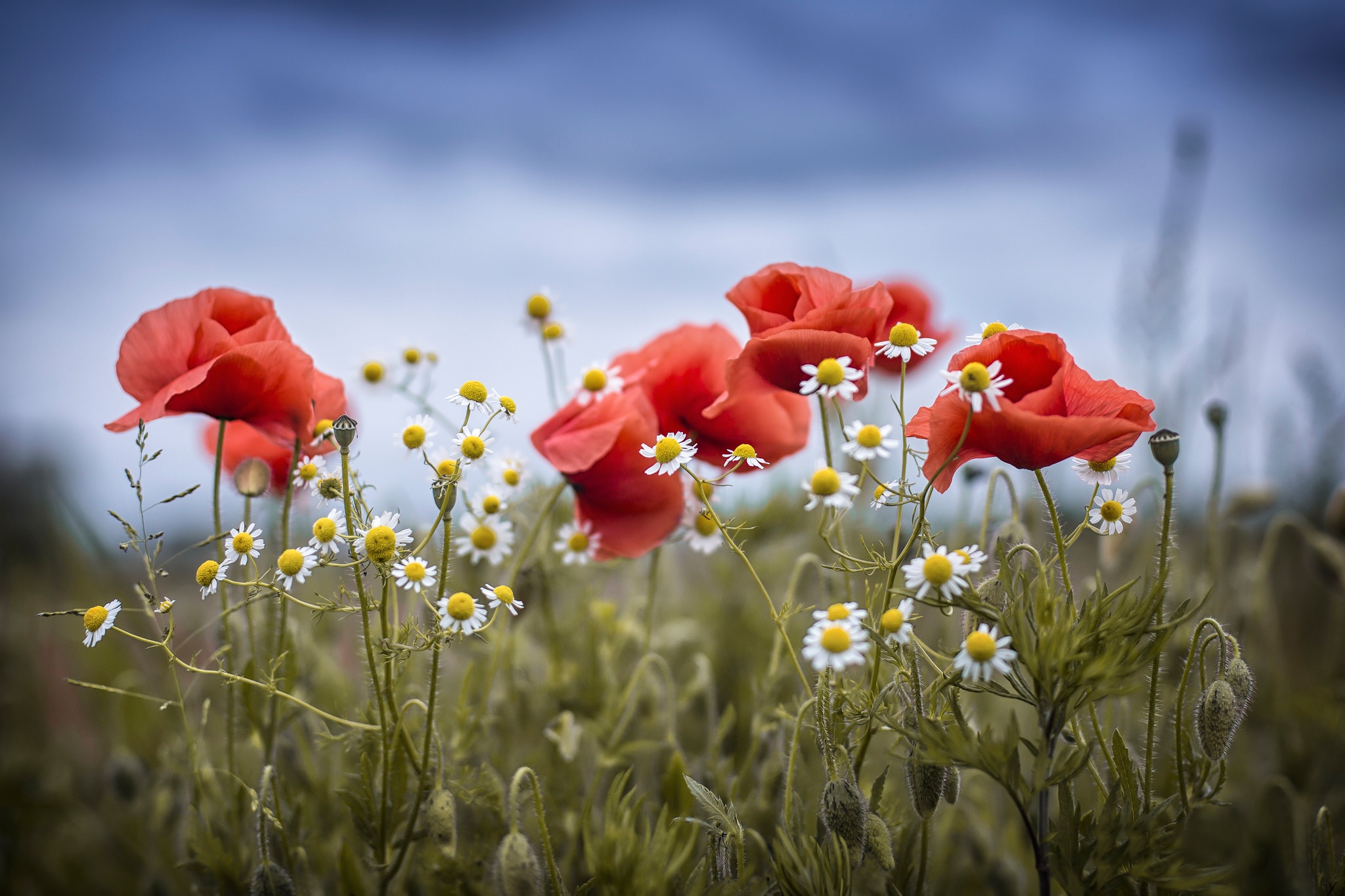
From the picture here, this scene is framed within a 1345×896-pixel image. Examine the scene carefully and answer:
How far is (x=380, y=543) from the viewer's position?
0.74 m

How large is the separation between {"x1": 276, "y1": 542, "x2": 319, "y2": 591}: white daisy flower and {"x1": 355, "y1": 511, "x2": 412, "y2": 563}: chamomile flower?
5 centimetres

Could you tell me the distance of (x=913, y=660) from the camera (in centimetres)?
73

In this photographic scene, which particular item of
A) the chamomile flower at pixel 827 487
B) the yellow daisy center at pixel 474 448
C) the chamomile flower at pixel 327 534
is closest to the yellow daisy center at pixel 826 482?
the chamomile flower at pixel 827 487

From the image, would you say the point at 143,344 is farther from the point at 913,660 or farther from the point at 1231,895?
the point at 1231,895

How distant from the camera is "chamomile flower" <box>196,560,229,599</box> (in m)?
0.76

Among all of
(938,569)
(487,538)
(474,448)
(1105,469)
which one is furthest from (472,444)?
(1105,469)

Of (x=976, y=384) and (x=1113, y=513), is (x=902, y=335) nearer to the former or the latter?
(x=976, y=384)

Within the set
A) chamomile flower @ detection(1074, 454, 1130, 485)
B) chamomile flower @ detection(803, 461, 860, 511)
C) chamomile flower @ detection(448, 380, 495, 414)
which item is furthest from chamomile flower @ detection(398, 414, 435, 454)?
chamomile flower @ detection(1074, 454, 1130, 485)

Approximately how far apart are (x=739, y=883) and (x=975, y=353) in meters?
0.58

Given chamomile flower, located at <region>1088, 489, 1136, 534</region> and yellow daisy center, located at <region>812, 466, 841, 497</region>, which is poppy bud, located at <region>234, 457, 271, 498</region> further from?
chamomile flower, located at <region>1088, 489, 1136, 534</region>

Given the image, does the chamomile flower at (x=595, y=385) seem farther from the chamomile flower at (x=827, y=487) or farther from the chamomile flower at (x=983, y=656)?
the chamomile flower at (x=983, y=656)

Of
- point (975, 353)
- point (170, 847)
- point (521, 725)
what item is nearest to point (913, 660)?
point (975, 353)

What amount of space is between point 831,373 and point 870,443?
0.07 m

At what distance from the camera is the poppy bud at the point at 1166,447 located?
75 cm
